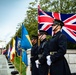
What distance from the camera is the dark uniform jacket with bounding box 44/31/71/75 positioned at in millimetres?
6391

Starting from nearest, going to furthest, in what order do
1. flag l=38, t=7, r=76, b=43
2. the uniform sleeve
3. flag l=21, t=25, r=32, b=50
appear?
the uniform sleeve
flag l=38, t=7, r=76, b=43
flag l=21, t=25, r=32, b=50

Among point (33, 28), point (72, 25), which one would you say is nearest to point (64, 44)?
point (72, 25)

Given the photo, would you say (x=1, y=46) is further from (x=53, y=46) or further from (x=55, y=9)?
(x=53, y=46)

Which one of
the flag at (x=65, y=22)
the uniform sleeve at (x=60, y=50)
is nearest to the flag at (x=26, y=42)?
the flag at (x=65, y=22)

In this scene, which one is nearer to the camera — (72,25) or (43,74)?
(43,74)

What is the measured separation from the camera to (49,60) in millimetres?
6531

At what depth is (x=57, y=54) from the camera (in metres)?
6.39

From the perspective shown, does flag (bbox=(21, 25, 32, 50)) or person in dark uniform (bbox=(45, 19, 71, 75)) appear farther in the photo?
flag (bbox=(21, 25, 32, 50))

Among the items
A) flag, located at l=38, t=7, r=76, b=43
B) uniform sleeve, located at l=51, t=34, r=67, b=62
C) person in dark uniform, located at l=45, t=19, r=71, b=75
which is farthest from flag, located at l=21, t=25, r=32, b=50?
uniform sleeve, located at l=51, t=34, r=67, b=62

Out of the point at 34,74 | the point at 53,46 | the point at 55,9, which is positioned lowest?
the point at 34,74

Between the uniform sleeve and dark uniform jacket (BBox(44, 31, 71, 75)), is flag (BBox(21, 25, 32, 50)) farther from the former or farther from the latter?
the uniform sleeve

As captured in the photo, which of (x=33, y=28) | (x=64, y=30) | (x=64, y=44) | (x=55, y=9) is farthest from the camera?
(x=33, y=28)

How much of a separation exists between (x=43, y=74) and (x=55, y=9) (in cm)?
2710

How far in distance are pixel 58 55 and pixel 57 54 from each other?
0.09 feet
